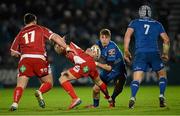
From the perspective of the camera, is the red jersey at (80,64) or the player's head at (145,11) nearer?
the red jersey at (80,64)

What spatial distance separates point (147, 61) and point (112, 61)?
0.86 meters

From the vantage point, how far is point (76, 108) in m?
13.4

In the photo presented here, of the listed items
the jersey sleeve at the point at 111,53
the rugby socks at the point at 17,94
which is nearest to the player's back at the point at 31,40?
the rugby socks at the point at 17,94

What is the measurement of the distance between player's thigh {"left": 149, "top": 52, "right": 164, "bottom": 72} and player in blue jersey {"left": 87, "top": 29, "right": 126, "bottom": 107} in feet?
2.88

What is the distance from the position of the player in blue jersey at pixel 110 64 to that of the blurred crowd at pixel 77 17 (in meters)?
9.72

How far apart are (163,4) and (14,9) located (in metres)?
6.86

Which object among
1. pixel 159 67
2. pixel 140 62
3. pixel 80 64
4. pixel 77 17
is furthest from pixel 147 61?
pixel 77 17

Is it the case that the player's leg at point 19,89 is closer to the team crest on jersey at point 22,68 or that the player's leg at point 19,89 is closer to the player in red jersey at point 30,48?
the player in red jersey at point 30,48

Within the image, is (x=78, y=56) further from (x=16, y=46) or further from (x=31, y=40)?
(x=16, y=46)

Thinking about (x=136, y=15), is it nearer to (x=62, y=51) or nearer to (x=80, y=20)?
(x=80, y=20)

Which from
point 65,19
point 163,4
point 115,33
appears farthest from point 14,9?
point 163,4

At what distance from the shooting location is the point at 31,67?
43.9 ft

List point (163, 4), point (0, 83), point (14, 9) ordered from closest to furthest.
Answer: point (0, 83) → point (14, 9) → point (163, 4)

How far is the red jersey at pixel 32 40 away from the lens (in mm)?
13328
